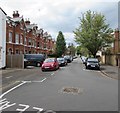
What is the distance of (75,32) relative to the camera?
55156 millimetres

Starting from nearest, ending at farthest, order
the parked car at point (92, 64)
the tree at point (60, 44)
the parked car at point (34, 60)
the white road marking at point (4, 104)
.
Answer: the white road marking at point (4, 104) → the parked car at point (92, 64) → the parked car at point (34, 60) → the tree at point (60, 44)

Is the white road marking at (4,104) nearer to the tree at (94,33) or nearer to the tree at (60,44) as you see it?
the tree at (94,33)

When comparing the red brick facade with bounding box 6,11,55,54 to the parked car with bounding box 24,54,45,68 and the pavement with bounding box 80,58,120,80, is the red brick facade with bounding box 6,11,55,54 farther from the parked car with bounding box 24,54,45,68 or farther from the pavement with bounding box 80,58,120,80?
the pavement with bounding box 80,58,120,80

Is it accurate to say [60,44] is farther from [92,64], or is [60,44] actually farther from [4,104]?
[4,104]

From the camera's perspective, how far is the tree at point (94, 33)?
51219 mm

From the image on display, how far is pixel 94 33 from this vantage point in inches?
2032

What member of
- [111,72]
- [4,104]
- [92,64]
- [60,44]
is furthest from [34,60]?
[60,44]

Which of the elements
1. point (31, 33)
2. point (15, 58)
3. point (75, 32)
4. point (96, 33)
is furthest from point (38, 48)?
point (15, 58)

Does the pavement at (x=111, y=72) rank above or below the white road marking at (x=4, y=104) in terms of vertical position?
above

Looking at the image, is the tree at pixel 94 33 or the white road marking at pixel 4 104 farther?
the tree at pixel 94 33

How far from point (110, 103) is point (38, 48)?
5690 centimetres

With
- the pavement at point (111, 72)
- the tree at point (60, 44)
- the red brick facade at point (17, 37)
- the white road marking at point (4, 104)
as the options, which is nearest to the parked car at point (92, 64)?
the pavement at point (111, 72)

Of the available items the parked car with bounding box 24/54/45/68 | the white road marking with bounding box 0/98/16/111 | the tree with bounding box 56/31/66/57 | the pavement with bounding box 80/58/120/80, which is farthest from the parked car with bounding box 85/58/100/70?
the tree with bounding box 56/31/66/57

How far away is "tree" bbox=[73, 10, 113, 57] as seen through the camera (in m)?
51.2
